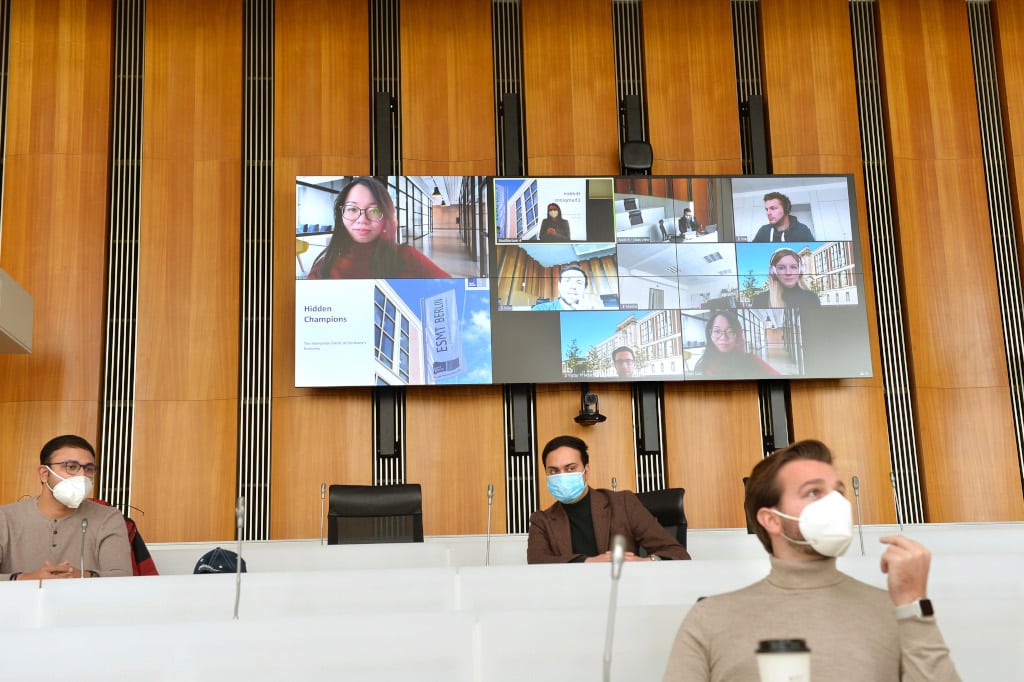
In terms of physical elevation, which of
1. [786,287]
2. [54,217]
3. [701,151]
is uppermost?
[701,151]

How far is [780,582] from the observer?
6.86 ft

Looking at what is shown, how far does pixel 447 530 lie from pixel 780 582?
4997mm

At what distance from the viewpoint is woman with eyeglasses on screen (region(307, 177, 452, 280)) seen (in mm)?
6816

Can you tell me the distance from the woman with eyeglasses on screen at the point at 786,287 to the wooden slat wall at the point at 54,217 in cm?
450

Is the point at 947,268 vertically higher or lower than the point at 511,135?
lower

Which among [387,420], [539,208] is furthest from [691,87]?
[387,420]

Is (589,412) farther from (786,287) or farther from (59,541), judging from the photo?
(59,541)

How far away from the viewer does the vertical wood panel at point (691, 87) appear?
7.60 metres

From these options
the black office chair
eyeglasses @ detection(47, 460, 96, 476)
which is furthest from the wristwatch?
the black office chair

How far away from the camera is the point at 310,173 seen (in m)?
7.35

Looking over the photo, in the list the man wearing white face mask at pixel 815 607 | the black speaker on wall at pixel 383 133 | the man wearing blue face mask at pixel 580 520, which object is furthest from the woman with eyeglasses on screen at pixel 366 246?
the man wearing white face mask at pixel 815 607

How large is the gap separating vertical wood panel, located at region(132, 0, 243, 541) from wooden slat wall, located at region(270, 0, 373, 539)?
30cm

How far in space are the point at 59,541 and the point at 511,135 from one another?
4.48 meters

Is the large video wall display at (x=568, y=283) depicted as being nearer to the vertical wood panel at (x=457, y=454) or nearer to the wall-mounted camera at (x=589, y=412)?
the wall-mounted camera at (x=589, y=412)
